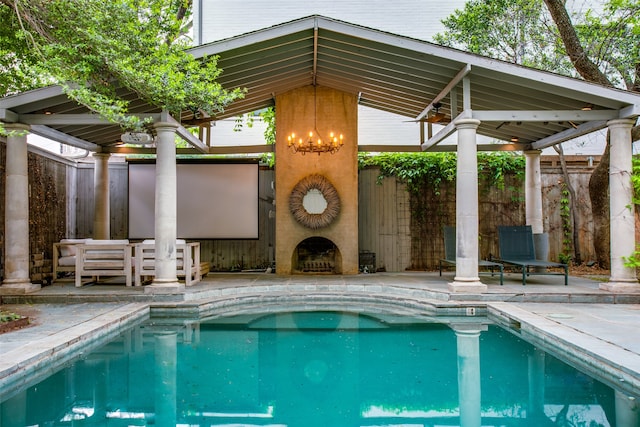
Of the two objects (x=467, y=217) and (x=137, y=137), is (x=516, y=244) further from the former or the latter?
(x=137, y=137)

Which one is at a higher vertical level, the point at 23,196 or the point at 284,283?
the point at 23,196

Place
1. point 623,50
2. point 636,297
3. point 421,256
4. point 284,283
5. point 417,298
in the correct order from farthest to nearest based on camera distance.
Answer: point 421,256
point 623,50
point 284,283
point 417,298
point 636,297

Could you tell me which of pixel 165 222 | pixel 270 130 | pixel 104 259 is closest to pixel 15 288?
pixel 104 259

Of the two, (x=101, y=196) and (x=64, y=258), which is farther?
(x=101, y=196)

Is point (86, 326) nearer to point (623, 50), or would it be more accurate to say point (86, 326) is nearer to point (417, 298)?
point (417, 298)

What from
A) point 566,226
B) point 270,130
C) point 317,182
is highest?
point 270,130

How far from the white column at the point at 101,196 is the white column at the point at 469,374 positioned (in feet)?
24.4

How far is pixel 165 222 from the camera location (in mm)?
6672

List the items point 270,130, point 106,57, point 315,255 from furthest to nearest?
point 270,130 < point 315,255 < point 106,57

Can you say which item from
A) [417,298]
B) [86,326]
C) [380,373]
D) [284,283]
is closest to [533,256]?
[417,298]

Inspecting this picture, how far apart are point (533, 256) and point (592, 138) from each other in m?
6.78

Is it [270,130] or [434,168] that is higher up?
[270,130]

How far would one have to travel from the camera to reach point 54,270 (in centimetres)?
789

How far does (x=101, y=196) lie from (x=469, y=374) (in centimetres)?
841
